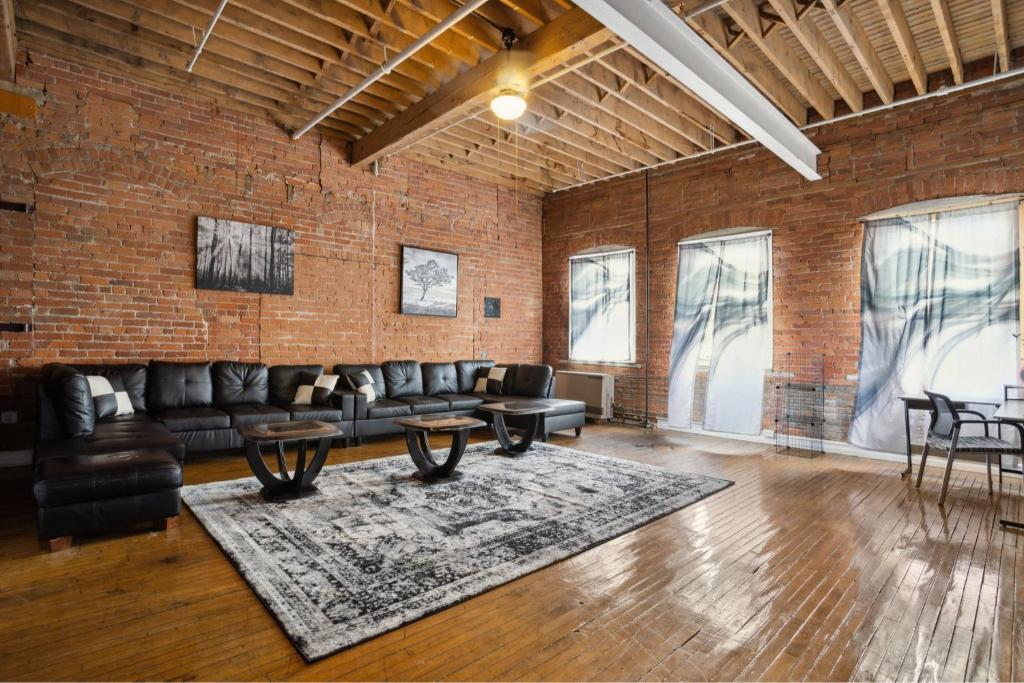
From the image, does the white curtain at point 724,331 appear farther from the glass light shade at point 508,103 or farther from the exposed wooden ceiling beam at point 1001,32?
the glass light shade at point 508,103

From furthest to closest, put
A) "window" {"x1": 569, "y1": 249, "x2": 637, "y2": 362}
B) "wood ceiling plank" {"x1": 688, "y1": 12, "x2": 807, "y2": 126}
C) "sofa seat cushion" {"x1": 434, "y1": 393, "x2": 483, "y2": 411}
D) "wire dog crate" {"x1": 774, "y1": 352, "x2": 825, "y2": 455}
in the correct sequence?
"window" {"x1": 569, "y1": 249, "x2": 637, "y2": 362} → "sofa seat cushion" {"x1": 434, "y1": 393, "x2": 483, "y2": 411} → "wire dog crate" {"x1": 774, "y1": 352, "x2": 825, "y2": 455} → "wood ceiling plank" {"x1": 688, "y1": 12, "x2": 807, "y2": 126}

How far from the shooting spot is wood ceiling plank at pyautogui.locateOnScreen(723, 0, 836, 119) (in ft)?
12.2

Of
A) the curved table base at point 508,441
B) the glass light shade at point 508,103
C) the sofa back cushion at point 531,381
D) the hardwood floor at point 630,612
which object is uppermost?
the glass light shade at point 508,103

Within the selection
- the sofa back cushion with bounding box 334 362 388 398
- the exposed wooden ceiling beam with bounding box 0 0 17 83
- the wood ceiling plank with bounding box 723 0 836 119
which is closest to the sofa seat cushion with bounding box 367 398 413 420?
the sofa back cushion with bounding box 334 362 388 398

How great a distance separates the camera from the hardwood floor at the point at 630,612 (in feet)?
6.20

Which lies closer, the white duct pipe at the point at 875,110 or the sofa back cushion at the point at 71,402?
the sofa back cushion at the point at 71,402

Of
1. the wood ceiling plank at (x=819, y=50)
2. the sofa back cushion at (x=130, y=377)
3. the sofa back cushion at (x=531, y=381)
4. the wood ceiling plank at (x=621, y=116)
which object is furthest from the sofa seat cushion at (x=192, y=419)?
the wood ceiling plank at (x=819, y=50)

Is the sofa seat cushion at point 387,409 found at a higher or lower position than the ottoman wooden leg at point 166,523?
higher

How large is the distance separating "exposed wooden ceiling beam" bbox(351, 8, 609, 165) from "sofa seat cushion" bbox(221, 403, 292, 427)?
123 inches

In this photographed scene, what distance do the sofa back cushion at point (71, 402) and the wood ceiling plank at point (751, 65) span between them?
5.09 metres

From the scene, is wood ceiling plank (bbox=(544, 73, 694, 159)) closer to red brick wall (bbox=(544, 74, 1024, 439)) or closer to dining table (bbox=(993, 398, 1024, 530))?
red brick wall (bbox=(544, 74, 1024, 439))

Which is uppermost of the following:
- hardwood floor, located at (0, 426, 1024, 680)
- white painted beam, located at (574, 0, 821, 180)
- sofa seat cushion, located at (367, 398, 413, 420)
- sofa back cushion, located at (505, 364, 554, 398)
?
white painted beam, located at (574, 0, 821, 180)

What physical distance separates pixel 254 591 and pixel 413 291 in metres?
5.04

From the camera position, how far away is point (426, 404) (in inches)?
237
